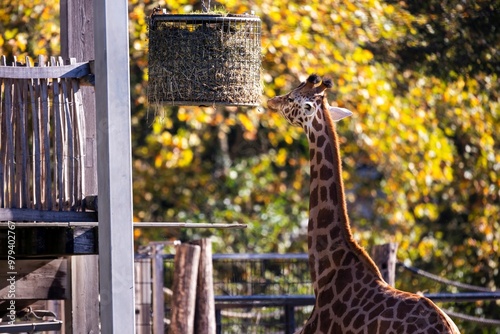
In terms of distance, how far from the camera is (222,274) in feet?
49.3

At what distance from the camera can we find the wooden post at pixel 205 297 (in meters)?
8.41

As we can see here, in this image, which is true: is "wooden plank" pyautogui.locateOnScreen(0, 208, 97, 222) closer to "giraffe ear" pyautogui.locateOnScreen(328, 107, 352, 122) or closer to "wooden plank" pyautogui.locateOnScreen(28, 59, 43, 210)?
"wooden plank" pyautogui.locateOnScreen(28, 59, 43, 210)

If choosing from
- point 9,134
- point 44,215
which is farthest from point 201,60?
point 44,215

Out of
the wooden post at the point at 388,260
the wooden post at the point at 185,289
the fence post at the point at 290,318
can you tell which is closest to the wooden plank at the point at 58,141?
the wooden post at the point at 185,289

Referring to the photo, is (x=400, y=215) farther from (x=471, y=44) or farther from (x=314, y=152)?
(x=314, y=152)

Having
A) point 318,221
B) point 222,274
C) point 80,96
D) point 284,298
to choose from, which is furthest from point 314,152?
point 222,274

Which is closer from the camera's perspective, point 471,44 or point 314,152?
point 314,152

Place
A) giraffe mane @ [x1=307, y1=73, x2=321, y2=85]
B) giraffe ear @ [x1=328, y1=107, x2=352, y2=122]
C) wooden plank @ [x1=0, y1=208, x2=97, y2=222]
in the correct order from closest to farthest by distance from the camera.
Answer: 1. wooden plank @ [x1=0, y1=208, x2=97, y2=222]
2. giraffe mane @ [x1=307, y1=73, x2=321, y2=85]
3. giraffe ear @ [x1=328, y1=107, x2=352, y2=122]

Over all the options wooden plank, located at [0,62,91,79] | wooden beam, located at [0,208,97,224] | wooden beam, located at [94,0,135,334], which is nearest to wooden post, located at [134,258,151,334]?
wooden beam, located at [0,208,97,224]

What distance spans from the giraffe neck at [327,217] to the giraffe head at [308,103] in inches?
1.8

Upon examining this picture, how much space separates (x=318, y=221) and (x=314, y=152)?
49 cm

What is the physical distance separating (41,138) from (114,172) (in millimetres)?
1466

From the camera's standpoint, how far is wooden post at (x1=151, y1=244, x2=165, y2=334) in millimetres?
8664

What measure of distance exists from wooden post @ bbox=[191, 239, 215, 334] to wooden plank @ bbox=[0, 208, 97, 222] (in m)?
2.55
